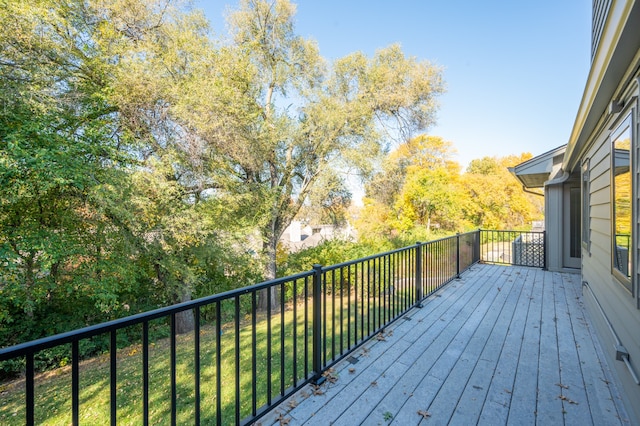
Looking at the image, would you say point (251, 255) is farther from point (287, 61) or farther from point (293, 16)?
point (293, 16)

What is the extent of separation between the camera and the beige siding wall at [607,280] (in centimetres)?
195

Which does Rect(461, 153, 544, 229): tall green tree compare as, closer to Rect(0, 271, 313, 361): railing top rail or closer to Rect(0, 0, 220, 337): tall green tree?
Rect(0, 0, 220, 337): tall green tree

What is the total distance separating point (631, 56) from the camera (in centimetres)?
184

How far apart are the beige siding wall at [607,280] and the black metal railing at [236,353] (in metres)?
1.86

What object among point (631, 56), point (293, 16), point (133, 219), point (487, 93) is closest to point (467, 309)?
point (631, 56)

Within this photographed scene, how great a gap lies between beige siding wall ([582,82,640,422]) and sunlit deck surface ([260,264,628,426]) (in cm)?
17

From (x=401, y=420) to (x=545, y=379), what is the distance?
1384 millimetres

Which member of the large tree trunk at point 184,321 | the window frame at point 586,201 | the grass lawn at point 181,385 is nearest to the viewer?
the grass lawn at point 181,385

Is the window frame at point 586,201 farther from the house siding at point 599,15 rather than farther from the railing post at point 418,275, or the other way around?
the railing post at point 418,275

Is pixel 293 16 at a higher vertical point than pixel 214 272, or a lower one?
higher

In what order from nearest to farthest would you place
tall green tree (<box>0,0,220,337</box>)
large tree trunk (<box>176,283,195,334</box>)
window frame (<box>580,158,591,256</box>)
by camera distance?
window frame (<box>580,158,591,256</box>)
tall green tree (<box>0,0,220,337</box>)
large tree trunk (<box>176,283,195,334</box>)

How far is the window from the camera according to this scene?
2096 millimetres

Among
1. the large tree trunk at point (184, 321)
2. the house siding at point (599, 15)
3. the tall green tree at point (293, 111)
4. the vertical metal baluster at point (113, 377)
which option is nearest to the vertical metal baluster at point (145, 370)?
the vertical metal baluster at point (113, 377)

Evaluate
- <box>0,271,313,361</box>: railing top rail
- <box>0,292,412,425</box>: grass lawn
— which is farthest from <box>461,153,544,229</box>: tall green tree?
<box>0,271,313,361</box>: railing top rail
